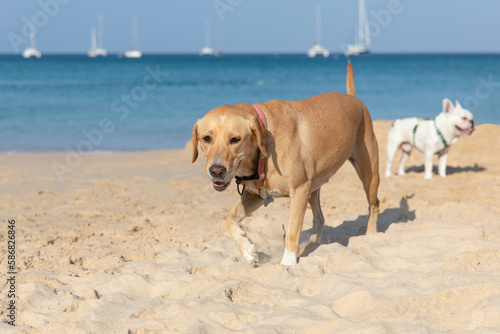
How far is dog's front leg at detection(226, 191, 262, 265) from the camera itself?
468cm

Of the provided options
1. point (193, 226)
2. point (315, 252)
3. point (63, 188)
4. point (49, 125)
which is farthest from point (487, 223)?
point (49, 125)

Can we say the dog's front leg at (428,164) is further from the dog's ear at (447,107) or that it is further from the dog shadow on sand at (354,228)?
the dog shadow on sand at (354,228)

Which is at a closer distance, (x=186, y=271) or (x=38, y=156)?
(x=186, y=271)

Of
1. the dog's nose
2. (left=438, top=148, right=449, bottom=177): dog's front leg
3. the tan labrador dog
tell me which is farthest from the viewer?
(left=438, top=148, right=449, bottom=177): dog's front leg

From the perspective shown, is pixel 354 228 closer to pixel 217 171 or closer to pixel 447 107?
pixel 217 171

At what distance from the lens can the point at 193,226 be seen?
640 centimetres

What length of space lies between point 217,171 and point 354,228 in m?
2.83

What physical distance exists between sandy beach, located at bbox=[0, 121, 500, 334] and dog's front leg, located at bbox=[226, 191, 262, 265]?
0.47 ft

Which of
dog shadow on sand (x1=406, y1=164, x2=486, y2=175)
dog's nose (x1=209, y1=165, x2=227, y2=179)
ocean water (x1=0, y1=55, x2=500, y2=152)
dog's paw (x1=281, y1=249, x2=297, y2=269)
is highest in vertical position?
dog's nose (x1=209, y1=165, x2=227, y2=179)

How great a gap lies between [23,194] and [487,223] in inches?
243

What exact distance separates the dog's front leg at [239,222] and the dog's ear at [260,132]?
816 mm

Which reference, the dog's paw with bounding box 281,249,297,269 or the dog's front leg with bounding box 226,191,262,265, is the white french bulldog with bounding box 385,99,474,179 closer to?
the dog's front leg with bounding box 226,191,262,265

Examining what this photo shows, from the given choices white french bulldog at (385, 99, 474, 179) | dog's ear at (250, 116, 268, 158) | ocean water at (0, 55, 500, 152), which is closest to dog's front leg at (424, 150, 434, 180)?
white french bulldog at (385, 99, 474, 179)

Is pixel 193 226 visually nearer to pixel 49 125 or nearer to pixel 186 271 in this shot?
pixel 186 271
